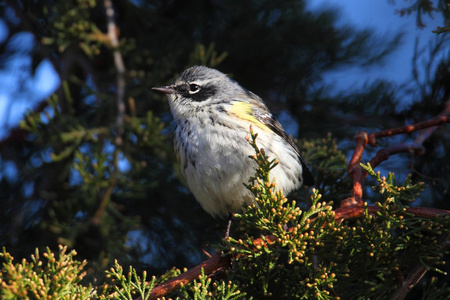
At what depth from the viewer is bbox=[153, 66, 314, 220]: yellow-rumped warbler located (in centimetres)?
276

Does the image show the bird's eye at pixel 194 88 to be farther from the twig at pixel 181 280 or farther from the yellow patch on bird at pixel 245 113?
the twig at pixel 181 280

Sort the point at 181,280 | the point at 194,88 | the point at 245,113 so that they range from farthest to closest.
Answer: the point at 194,88, the point at 245,113, the point at 181,280

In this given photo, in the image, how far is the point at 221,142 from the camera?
2764mm

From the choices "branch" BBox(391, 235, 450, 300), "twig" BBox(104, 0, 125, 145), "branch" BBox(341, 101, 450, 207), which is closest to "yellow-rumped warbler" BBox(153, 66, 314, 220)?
"twig" BBox(104, 0, 125, 145)

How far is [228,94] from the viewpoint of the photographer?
325 cm

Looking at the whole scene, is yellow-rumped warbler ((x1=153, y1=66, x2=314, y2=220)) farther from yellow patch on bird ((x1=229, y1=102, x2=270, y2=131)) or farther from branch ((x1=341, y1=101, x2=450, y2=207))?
branch ((x1=341, y1=101, x2=450, y2=207))

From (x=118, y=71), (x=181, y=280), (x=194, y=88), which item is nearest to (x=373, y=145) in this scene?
(x=181, y=280)

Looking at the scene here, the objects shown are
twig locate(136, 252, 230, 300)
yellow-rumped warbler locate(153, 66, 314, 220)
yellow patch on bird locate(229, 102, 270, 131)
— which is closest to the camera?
twig locate(136, 252, 230, 300)

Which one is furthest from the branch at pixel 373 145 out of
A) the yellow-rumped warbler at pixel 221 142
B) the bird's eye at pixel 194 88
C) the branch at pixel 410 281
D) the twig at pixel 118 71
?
the twig at pixel 118 71

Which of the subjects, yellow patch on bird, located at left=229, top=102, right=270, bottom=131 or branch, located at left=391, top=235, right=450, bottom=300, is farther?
yellow patch on bird, located at left=229, top=102, right=270, bottom=131

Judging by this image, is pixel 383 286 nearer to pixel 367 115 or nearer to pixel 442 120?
pixel 442 120

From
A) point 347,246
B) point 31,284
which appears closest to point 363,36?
point 347,246

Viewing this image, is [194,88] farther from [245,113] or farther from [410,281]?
[410,281]

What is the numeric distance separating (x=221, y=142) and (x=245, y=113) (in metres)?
0.31
